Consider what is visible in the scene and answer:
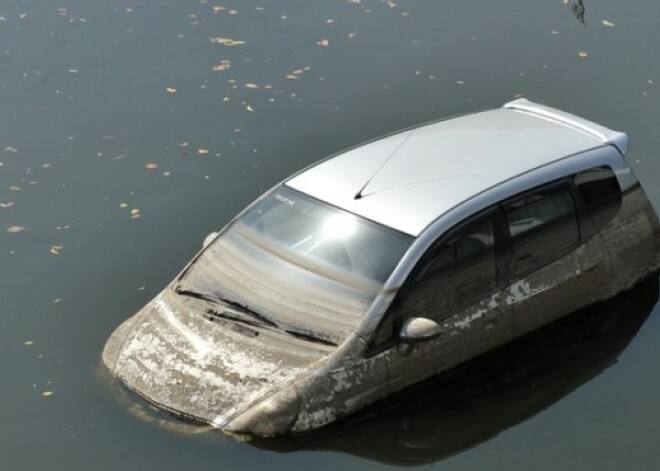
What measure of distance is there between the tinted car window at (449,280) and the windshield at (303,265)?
Result: 21cm

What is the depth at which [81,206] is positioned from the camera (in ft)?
44.8

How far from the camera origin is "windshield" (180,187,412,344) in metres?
9.97

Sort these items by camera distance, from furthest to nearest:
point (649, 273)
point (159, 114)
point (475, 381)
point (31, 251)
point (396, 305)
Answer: point (159, 114), point (31, 251), point (649, 273), point (475, 381), point (396, 305)

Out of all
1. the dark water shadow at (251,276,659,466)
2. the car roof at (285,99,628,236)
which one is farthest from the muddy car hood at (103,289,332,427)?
the car roof at (285,99,628,236)

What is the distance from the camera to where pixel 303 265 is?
1025 centimetres

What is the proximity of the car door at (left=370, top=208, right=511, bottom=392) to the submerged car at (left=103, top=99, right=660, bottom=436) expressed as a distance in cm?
1

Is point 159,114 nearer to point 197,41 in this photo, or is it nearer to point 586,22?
point 197,41

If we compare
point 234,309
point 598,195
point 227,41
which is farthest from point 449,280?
point 227,41

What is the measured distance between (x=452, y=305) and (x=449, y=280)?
7.9 inches

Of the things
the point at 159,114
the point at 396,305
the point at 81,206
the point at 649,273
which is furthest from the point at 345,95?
the point at 396,305

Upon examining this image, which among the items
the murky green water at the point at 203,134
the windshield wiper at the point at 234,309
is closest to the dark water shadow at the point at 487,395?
the murky green water at the point at 203,134

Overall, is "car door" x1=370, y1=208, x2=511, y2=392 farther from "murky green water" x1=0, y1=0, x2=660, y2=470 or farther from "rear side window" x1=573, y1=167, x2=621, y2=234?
"rear side window" x1=573, y1=167, x2=621, y2=234

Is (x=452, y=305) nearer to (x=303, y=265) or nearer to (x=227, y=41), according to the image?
(x=303, y=265)

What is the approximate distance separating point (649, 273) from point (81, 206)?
18.2ft
